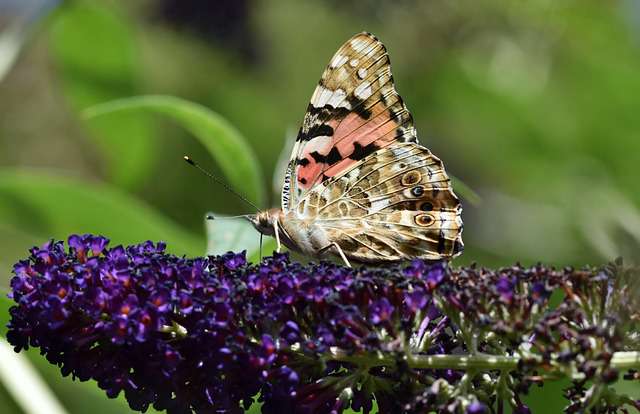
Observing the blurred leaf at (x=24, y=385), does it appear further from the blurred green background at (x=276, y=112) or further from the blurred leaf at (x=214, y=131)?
the blurred leaf at (x=214, y=131)

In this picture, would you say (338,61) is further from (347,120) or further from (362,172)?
(362,172)

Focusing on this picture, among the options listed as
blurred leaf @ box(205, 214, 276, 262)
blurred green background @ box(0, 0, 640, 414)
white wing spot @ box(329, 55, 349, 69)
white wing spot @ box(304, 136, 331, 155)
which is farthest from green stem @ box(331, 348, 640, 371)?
white wing spot @ box(329, 55, 349, 69)

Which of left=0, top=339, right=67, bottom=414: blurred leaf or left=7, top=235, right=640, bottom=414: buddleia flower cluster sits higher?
left=0, top=339, right=67, bottom=414: blurred leaf

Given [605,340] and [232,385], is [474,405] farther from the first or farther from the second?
[232,385]

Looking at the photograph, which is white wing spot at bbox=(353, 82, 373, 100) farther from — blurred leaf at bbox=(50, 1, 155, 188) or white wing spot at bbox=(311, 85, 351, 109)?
blurred leaf at bbox=(50, 1, 155, 188)

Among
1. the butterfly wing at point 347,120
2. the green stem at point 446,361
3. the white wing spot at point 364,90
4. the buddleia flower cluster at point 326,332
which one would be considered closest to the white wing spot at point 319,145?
the butterfly wing at point 347,120

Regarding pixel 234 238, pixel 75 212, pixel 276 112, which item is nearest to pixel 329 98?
pixel 234 238

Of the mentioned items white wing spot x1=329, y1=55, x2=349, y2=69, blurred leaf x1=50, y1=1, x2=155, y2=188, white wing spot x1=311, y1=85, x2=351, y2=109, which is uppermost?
blurred leaf x1=50, y1=1, x2=155, y2=188

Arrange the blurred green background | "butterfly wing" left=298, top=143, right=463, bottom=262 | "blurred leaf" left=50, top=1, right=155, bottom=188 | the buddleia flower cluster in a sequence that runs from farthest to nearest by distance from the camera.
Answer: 1. "blurred leaf" left=50, top=1, right=155, bottom=188
2. the blurred green background
3. "butterfly wing" left=298, top=143, right=463, bottom=262
4. the buddleia flower cluster
